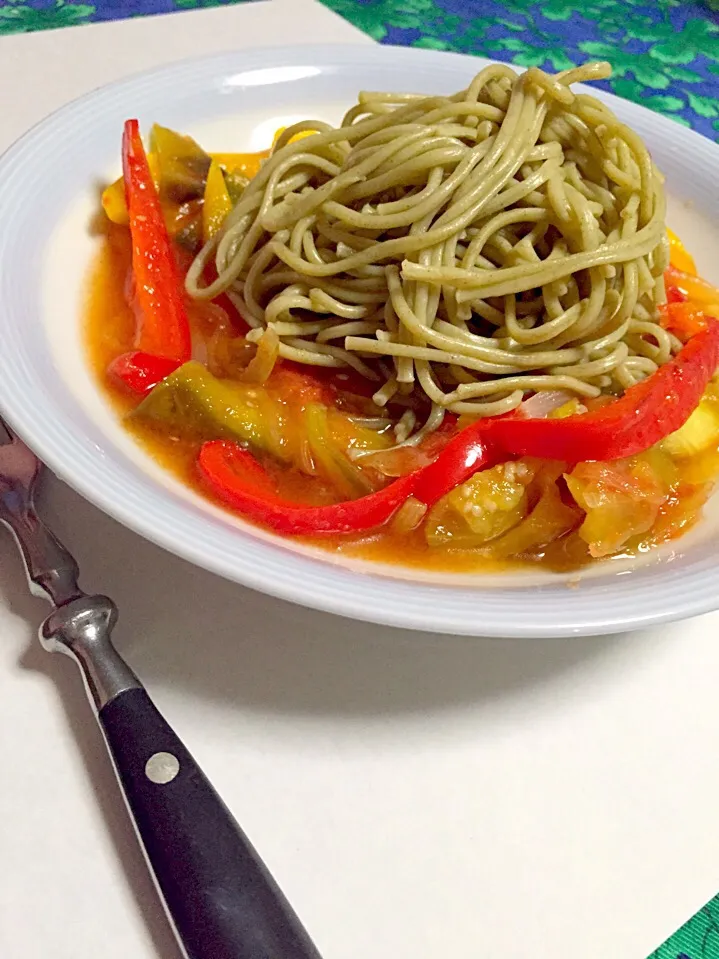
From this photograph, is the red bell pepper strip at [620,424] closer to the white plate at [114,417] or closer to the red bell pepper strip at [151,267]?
the white plate at [114,417]

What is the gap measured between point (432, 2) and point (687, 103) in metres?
1.44

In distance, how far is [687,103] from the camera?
3.93 m

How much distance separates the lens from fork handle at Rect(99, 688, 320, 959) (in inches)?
40.9

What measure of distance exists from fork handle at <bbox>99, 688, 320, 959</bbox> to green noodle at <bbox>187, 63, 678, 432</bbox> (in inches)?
32.9

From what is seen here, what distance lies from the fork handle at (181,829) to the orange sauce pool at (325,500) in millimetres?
360

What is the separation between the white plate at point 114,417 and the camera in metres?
1.27

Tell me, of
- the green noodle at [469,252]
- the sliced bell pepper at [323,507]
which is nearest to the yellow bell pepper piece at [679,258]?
the green noodle at [469,252]

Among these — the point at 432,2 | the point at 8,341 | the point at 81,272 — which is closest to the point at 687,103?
the point at 432,2

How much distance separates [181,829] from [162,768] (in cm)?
10

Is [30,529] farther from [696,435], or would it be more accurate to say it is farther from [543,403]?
[696,435]

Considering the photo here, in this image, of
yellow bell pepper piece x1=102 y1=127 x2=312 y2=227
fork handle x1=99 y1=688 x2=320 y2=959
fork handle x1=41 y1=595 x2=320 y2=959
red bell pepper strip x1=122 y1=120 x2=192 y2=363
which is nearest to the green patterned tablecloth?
yellow bell pepper piece x1=102 y1=127 x2=312 y2=227

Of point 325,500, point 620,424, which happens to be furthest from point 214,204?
point 620,424

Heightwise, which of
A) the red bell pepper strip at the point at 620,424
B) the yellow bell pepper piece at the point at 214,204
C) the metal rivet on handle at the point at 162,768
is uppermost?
the yellow bell pepper piece at the point at 214,204

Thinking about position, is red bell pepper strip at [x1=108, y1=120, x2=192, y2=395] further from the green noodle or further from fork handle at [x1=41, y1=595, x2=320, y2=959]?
fork handle at [x1=41, y1=595, x2=320, y2=959]
